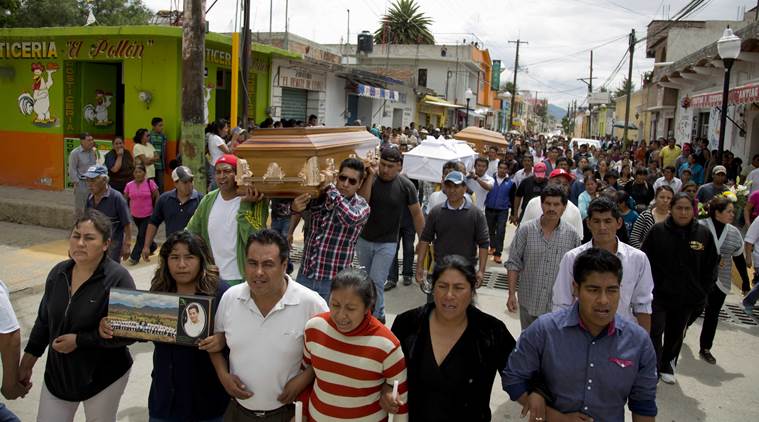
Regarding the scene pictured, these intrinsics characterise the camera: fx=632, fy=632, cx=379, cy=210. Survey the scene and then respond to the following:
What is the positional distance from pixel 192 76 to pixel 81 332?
5686 mm

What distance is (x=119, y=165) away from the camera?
10281 mm

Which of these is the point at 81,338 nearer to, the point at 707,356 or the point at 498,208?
the point at 707,356

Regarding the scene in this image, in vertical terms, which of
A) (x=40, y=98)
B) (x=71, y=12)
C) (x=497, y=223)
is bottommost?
(x=497, y=223)

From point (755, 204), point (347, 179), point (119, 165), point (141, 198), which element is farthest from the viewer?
point (119, 165)

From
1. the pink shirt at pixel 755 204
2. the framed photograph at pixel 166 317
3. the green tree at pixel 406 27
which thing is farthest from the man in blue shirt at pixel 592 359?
the green tree at pixel 406 27

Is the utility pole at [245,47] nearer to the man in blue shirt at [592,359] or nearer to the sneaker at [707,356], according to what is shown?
the sneaker at [707,356]

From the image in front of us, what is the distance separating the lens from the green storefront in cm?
1227

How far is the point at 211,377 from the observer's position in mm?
3168

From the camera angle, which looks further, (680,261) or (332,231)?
(680,261)

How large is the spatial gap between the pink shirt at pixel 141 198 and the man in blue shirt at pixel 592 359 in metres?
6.91

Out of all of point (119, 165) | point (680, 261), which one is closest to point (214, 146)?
point (119, 165)

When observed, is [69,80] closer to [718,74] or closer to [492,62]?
[718,74]

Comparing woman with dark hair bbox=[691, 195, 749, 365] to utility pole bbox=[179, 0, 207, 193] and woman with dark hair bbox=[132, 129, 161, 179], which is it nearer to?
utility pole bbox=[179, 0, 207, 193]

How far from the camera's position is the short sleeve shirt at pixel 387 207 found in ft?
19.5
